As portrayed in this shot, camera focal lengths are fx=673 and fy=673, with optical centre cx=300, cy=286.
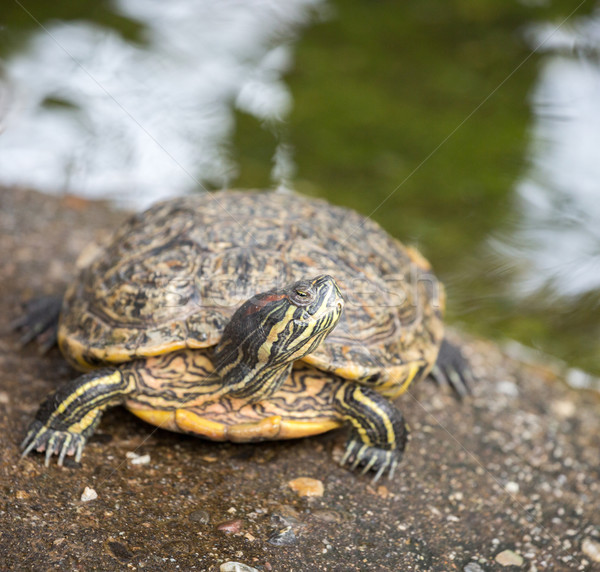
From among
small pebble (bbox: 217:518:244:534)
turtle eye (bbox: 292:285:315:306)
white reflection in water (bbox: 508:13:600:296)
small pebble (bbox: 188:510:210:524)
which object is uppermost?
turtle eye (bbox: 292:285:315:306)

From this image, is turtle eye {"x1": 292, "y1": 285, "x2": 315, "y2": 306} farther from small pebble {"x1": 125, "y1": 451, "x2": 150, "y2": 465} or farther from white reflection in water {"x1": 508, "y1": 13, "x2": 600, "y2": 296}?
white reflection in water {"x1": 508, "y1": 13, "x2": 600, "y2": 296}

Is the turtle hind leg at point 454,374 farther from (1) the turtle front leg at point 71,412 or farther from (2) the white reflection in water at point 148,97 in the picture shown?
(2) the white reflection in water at point 148,97

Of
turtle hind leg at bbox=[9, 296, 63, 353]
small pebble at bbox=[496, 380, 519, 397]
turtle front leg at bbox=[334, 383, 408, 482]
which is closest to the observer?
turtle front leg at bbox=[334, 383, 408, 482]

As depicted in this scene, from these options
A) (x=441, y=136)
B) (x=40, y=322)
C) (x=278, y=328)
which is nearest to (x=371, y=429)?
(x=278, y=328)

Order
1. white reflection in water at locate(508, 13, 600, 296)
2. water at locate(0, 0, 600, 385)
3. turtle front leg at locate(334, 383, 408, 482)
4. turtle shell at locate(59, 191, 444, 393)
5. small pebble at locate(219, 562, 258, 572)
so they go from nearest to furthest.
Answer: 1. small pebble at locate(219, 562, 258, 572)
2. turtle shell at locate(59, 191, 444, 393)
3. turtle front leg at locate(334, 383, 408, 482)
4. white reflection in water at locate(508, 13, 600, 296)
5. water at locate(0, 0, 600, 385)

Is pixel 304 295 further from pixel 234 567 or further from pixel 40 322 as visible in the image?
pixel 40 322

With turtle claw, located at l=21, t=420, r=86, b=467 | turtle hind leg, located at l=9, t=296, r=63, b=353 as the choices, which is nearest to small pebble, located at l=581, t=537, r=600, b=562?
turtle claw, located at l=21, t=420, r=86, b=467
